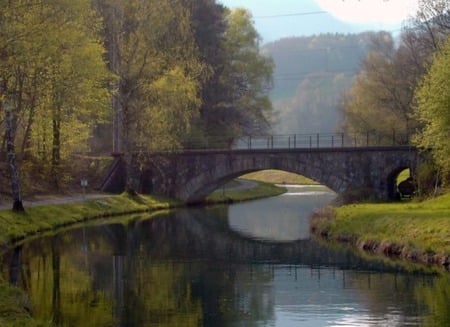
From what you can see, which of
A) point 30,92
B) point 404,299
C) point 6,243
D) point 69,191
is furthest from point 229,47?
point 404,299

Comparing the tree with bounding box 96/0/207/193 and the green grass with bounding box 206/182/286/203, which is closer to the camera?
the tree with bounding box 96/0/207/193

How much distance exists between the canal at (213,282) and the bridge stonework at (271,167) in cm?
1208

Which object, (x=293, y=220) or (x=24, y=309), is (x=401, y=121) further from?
(x=24, y=309)

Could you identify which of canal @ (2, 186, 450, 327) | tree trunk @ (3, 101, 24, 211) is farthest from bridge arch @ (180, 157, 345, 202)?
tree trunk @ (3, 101, 24, 211)

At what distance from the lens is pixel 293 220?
1989 inches

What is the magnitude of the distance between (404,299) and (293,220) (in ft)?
88.6

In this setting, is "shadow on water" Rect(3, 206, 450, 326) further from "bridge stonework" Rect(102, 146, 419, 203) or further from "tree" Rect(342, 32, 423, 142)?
"tree" Rect(342, 32, 423, 142)

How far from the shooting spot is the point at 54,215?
149 feet

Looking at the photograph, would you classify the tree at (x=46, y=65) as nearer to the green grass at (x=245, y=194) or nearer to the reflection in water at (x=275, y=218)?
the reflection in water at (x=275, y=218)

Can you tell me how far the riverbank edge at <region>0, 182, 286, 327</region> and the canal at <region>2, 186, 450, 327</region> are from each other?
2.93 ft

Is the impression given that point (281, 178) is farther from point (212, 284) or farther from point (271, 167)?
point (212, 284)

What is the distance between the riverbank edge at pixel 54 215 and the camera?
19766mm

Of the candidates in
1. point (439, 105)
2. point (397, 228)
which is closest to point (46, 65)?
point (397, 228)

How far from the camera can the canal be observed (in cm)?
2156
